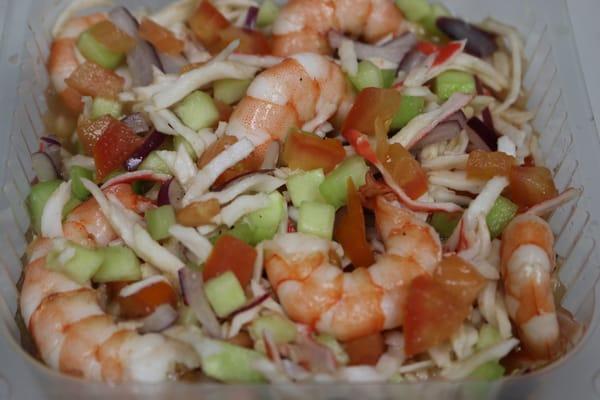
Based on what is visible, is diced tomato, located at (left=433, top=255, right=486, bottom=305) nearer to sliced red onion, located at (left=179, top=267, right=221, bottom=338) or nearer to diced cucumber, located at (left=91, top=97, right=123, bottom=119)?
sliced red onion, located at (left=179, top=267, right=221, bottom=338)

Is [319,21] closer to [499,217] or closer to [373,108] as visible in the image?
[373,108]

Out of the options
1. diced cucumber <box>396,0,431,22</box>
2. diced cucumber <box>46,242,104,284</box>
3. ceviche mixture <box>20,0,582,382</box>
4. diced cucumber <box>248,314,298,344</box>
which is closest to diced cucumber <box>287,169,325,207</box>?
ceviche mixture <box>20,0,582,382</box>

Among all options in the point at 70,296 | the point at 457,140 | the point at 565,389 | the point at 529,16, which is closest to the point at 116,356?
the point at 70,296

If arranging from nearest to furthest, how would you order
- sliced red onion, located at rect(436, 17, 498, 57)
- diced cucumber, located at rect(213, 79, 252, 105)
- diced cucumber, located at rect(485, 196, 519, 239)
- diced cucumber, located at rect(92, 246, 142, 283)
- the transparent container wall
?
the transparent container wall
diced cucumber, located at rect(92, 246, 142, 283)
diced cucumber, located at rect(485, 196, 519, 239)
diced cucumber, located at rect(213, 79, 252, 105)
sliced red onion, located at rect(436, 17, 498, 57)

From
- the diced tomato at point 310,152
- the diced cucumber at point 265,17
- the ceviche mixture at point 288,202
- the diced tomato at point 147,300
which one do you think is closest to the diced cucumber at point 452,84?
the ceviche mixture at point 288,202

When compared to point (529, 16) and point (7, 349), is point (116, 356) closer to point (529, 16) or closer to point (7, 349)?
point (7, 349)

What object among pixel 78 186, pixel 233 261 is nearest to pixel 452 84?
pixel 233 261
